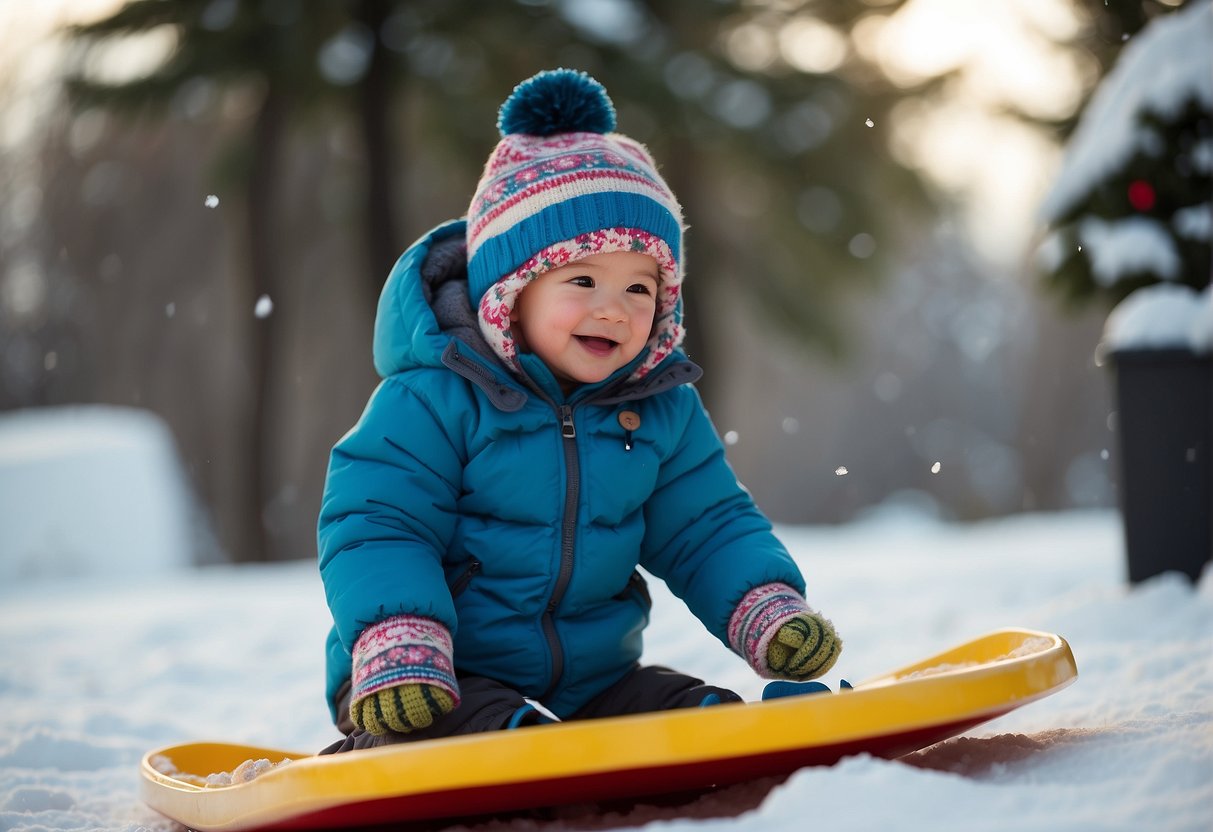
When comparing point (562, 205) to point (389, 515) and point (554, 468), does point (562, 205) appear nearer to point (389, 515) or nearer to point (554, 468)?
point (554, 468)

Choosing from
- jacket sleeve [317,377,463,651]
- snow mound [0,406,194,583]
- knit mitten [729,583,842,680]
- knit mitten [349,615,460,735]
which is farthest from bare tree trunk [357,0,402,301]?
knit mitten [349,615,460,735]

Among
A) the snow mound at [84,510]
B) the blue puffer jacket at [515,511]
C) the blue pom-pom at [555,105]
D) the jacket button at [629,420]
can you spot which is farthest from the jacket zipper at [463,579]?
the snow mound at [84,510]

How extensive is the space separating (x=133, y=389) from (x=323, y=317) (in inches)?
133

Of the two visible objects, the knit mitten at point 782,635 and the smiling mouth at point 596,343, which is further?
the smiling mouth at point 596,343

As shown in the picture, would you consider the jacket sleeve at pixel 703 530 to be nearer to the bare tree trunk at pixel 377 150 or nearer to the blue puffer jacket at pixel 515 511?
the blue puffer jacket at pixel 515 511

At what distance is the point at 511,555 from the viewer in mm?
1677

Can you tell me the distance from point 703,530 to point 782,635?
25 centimetres

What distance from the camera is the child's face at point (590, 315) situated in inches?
68.1

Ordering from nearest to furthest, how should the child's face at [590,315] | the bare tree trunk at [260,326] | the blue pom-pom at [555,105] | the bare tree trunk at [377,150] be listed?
the child's face at [590,315]
the blue pom-pom at [555,105]
the bare tree trunk at [377,150]
the bare tree trunk at [260,326]

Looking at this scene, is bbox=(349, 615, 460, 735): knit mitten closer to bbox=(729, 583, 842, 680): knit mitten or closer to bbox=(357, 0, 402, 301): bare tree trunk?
bbox=(729, 583, 842, 680): knit mitten

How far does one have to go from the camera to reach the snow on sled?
1206 mm

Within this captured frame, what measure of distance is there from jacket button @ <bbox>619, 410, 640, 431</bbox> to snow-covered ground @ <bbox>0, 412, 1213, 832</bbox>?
1.82ft

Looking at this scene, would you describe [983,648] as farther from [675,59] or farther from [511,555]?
[675,59]

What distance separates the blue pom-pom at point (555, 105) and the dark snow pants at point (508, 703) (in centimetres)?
81
